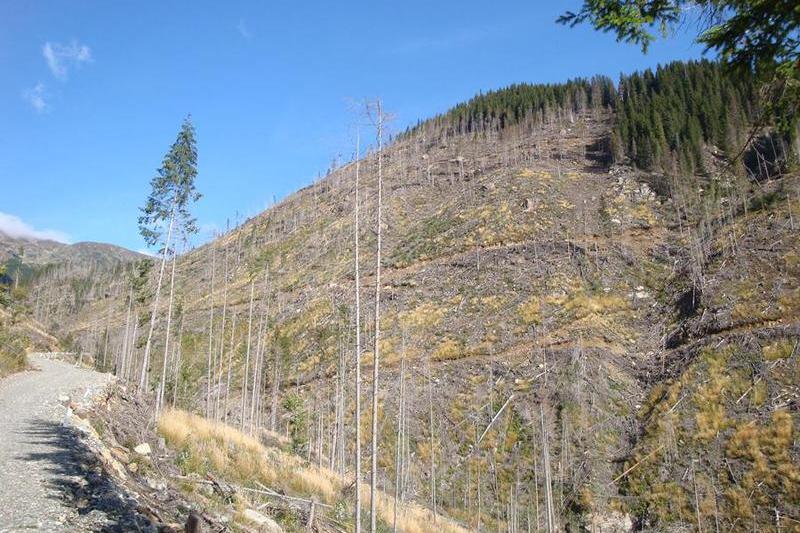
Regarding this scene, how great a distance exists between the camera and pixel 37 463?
9523mm

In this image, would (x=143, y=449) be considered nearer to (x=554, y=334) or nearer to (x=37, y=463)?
(x=37, y=463)

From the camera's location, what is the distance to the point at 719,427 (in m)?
35.2

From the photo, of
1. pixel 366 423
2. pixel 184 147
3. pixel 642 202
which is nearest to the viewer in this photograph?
pixel 184 147

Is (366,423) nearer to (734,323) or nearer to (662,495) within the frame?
(662,495)

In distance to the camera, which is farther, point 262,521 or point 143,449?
point 143,449

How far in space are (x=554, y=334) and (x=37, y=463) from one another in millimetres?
46974

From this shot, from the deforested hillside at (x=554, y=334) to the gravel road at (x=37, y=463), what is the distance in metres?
4.15

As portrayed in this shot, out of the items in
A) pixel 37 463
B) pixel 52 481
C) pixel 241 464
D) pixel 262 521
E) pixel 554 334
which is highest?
pixel 554 334

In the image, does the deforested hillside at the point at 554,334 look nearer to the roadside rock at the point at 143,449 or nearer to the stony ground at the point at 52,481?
the roadside rock at the point at 143,449

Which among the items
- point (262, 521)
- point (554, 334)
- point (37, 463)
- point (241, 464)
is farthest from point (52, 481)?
point (554, 334)

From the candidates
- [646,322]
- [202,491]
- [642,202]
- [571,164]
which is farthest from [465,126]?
[202,491]

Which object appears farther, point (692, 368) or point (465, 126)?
point (465, 126)

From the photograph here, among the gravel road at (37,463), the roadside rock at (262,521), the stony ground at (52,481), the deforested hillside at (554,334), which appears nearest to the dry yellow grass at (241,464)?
the deforested hillside at (554,334)

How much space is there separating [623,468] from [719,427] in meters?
7.26
